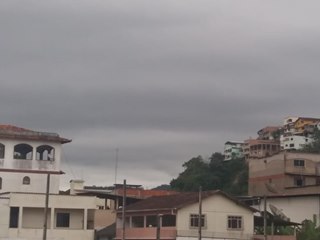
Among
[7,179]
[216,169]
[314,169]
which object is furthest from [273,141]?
[7,179]

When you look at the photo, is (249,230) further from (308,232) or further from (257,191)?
(257,191)

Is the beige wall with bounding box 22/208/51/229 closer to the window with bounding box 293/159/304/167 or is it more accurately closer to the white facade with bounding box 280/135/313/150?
the window with bounding box 293/159/304/167

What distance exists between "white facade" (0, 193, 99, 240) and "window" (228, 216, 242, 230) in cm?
1189

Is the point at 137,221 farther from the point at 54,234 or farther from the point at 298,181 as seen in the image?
the point at 298,181

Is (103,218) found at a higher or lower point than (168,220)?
higher

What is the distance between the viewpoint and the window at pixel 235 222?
58.3 m

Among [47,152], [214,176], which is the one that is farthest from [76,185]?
[214,176]

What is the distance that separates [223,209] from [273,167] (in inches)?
1517

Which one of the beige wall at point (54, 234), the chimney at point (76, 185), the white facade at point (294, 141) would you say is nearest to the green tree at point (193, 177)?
the chimney at point (76, 185)

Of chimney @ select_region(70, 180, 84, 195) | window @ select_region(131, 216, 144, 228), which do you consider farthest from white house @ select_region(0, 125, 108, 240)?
chimney @ select_region(70, 180, 84, 195)

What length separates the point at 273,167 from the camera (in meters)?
95.8

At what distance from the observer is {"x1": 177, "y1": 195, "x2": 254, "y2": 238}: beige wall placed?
188 feet

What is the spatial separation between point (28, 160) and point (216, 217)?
66.6ft

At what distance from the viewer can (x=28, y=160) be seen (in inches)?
2751
